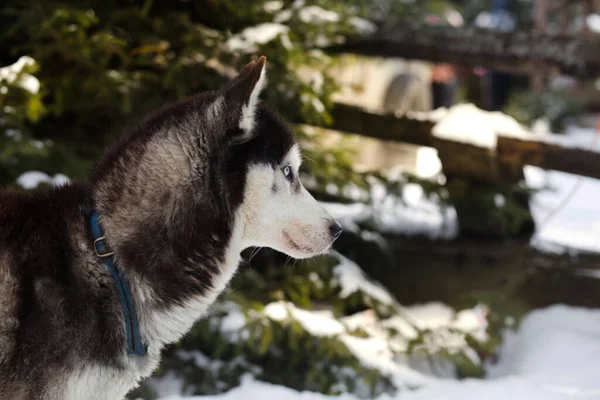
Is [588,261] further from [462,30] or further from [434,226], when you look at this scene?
[462,30]

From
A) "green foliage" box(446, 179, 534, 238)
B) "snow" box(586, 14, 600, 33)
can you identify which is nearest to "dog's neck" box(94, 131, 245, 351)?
"green foliage" box(446, 179, 534, 238)

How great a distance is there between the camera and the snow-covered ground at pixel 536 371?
4.27 metres

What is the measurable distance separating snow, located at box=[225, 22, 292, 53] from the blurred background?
0.6 inches

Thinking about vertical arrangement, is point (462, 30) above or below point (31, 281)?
below

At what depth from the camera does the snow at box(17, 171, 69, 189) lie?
4031 millimetres

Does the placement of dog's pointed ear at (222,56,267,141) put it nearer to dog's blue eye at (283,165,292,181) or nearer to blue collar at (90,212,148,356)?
dog's blue eye at (283,165,292,181)

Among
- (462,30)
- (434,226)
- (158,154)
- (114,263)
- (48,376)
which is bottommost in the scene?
(434,226)

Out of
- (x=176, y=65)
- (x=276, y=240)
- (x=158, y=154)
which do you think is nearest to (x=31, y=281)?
(x=158, y=154)

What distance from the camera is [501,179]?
5.64 metres

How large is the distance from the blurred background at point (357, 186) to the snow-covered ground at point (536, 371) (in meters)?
0.02

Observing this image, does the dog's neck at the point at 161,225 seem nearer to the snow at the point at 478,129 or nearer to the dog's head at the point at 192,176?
the dog's head at the point at 192,176

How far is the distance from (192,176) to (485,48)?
3712 millimetres

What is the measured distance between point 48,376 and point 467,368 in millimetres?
3454

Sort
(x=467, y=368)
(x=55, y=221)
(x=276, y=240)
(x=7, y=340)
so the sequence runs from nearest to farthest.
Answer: (x=7, y=340)
(x=55, y=221)
(x=276, y=240)
(x=467, y=368)
